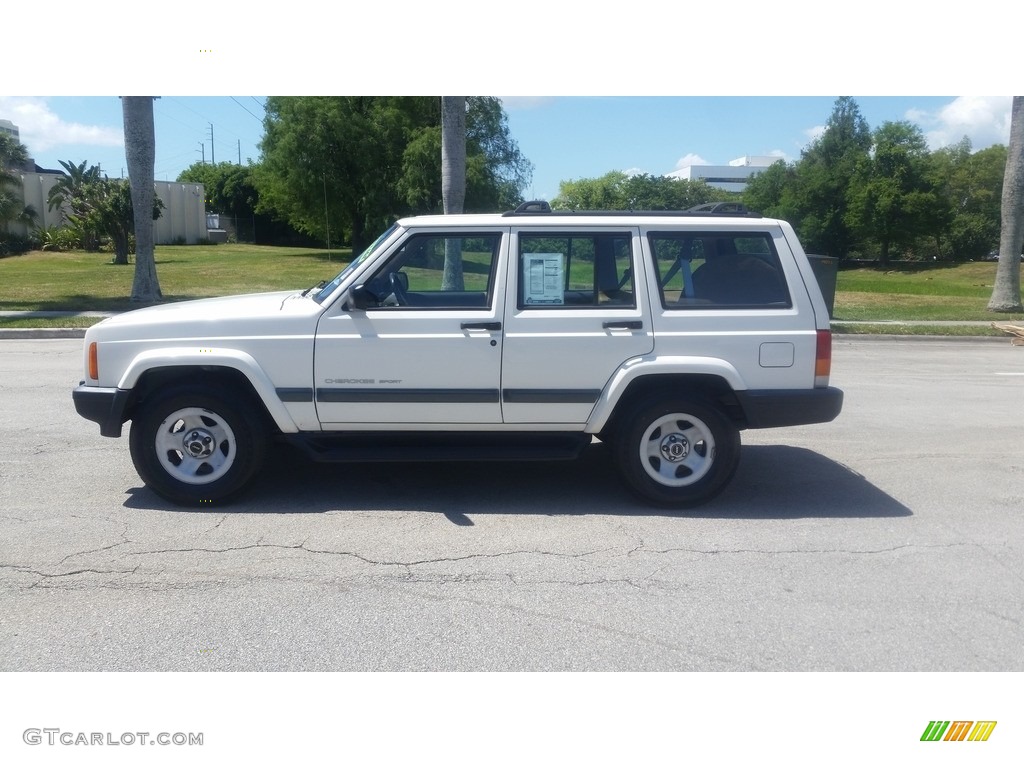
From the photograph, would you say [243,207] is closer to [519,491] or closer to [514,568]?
[519,491]

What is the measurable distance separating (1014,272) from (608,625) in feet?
71.4

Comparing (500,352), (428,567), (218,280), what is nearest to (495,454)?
(500,352)

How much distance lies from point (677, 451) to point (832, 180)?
66.4m

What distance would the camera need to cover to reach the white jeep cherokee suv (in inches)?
230

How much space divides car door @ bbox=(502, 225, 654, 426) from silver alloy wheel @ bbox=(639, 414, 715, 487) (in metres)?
0.51

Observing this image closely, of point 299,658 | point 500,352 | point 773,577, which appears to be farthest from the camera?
point 500,352

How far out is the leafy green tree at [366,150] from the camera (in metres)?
37.4

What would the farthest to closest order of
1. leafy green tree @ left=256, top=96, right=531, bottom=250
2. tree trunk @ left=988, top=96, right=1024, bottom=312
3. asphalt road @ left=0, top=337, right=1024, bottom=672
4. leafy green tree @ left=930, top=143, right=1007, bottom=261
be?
leafy green tree @ left=930, top=143, right=1007, bottom=261, leafy green tree @ left=256, top=96, right=531, bottom=250, tree trunk @ left=988, top=96, right=1024, bottom=312, asphalt road @ left=0, top=337, right=1024, bottom=672

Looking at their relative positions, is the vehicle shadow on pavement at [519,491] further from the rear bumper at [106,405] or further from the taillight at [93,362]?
the taillight at [93,362]

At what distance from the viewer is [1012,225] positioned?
21.7 m

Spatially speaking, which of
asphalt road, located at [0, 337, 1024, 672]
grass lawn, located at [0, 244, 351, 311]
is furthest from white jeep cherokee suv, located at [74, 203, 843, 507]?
grass lawn, located at [0, 244, 351, 311]

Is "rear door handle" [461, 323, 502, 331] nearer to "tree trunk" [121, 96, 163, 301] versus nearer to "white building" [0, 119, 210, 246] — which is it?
"tree trunk" [121, 96, 163, 301]

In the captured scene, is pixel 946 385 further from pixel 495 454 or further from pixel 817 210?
pixel 817 210

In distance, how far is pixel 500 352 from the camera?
5.88 meters
